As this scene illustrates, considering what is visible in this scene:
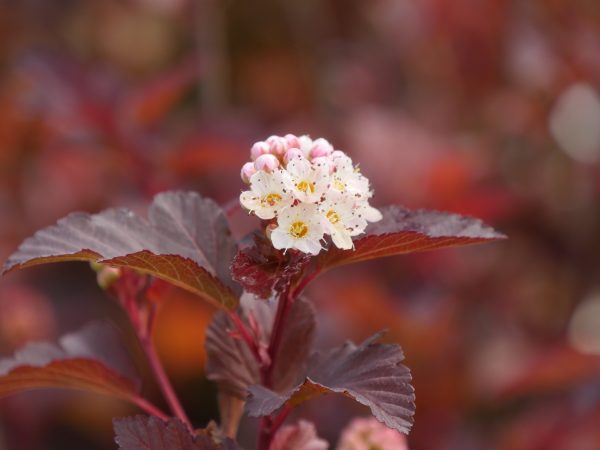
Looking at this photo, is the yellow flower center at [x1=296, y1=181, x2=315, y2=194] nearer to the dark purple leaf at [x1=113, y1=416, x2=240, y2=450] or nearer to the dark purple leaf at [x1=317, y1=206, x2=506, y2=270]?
the dark purple leaf at [x1=317, y1=206, x2=506, y2=270]

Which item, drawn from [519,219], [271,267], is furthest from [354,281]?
[271,267]

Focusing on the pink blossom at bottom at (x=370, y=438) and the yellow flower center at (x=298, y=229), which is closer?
the yellow flower center at (x=298, y=229)

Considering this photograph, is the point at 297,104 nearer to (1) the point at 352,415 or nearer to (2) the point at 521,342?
(2) the point at 521,342

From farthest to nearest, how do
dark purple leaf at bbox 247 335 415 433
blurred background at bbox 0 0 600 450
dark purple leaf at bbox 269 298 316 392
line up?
1. blurred background at bbox 0 0 600 450
2. dark purple leaf at bbox 269 298 316 392
3. dark purple leaf at bbox 247 335 415 433

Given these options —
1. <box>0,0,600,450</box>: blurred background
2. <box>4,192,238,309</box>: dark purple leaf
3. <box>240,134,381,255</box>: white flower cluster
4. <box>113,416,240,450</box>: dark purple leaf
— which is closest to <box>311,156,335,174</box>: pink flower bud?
<box>240,134,381,255</box>: white flower cluster

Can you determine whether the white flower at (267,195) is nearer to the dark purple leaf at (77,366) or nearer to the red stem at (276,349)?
the red stem at (276,349)

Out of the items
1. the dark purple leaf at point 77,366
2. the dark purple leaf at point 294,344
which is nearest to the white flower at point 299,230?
the dark purple leaf at point 294,344
